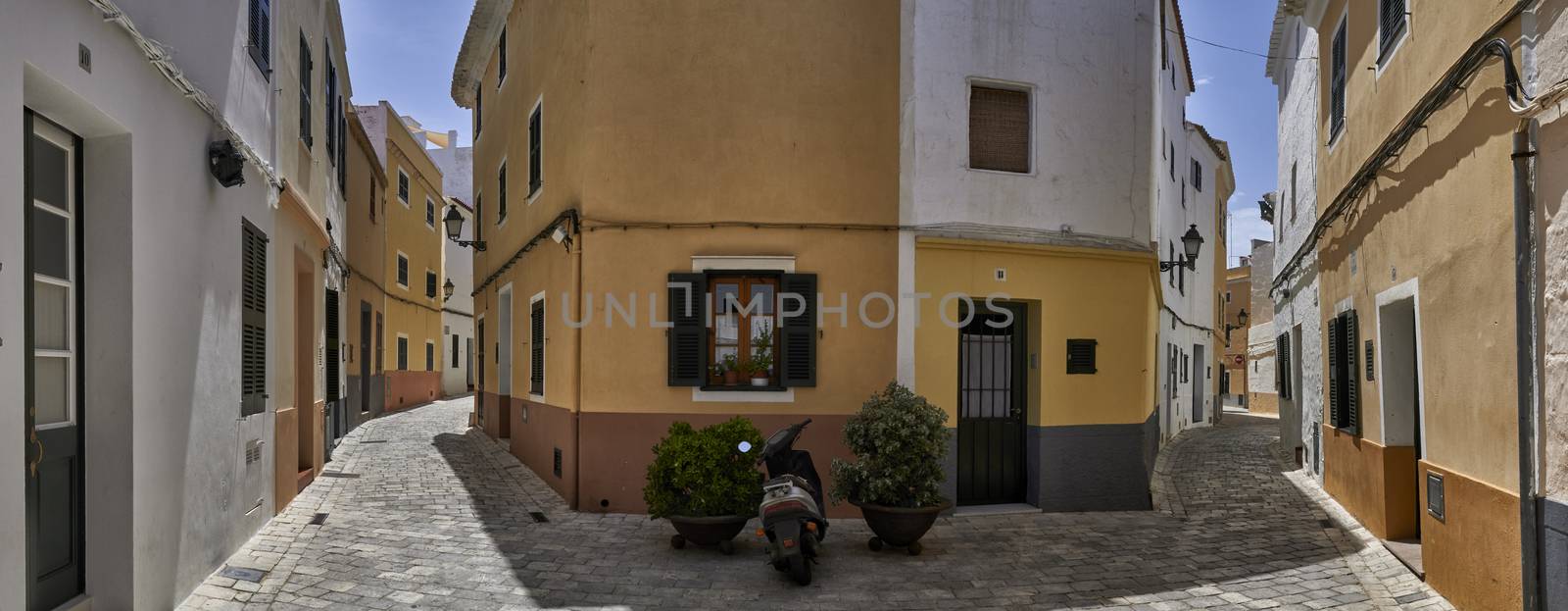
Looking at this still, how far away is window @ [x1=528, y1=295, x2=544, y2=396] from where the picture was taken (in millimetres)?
12086

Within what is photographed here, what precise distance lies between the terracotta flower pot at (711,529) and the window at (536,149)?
572 cm

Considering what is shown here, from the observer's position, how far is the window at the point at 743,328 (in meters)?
9.80

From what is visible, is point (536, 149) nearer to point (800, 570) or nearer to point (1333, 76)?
point (800, 570)

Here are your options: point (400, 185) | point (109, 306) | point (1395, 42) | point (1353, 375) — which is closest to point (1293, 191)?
point (1353, 375)

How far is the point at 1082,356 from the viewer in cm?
1059

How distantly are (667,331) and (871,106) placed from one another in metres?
3.27

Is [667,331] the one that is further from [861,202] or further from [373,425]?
[373,425]

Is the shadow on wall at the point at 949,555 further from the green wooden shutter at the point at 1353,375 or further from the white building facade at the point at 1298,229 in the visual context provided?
the white building facade at the point at 1298,229

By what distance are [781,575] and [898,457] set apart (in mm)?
1518

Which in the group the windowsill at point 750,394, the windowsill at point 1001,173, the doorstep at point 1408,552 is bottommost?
the doorstep at point 1408,552

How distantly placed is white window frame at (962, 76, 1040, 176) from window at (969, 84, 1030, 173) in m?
0.04

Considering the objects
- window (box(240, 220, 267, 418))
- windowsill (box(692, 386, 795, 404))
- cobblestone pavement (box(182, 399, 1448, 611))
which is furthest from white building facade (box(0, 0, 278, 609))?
windowsill (box(692, 386, 795, 404))

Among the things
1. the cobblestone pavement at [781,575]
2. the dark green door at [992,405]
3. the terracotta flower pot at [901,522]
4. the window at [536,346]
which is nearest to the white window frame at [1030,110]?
the dark green door at [992,405]

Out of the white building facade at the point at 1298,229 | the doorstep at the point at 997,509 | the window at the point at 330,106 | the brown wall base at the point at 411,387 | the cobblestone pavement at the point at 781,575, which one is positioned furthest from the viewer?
the brown wall base at the point at 411,387
